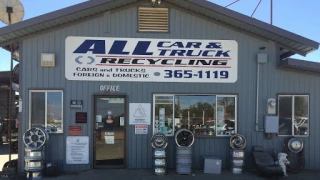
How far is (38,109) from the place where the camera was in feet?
29.5

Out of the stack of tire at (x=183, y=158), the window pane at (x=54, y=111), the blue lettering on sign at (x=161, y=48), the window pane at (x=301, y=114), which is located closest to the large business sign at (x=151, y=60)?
the blue lettering on sign at (x=161, y=48)

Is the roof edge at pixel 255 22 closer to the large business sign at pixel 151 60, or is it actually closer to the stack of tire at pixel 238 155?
the large business sign at pixel 151 60

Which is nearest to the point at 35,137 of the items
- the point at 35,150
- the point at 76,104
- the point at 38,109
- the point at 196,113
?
the point at 35,150

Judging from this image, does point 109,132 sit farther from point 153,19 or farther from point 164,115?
point 153,19

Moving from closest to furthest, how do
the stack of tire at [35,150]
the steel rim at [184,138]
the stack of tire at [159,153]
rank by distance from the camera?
the stack of tire at [35,150], the stack of tire at [159,153], the steel rim at [184,138]

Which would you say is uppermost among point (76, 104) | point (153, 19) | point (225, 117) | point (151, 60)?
point (153, 19)

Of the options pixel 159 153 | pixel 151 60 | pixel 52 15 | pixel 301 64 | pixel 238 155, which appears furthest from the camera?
pixel 151 60

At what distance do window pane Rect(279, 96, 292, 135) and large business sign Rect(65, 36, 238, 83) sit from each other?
1678 millimetres

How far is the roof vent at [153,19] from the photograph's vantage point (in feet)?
30.3

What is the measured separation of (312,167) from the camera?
9406mm

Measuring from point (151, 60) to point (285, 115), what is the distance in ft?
14.7

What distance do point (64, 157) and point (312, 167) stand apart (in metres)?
7.50

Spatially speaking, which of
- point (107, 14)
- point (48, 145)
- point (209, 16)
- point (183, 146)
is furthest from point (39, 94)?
point (209, 16)

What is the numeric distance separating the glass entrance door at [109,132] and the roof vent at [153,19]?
2.35 m
